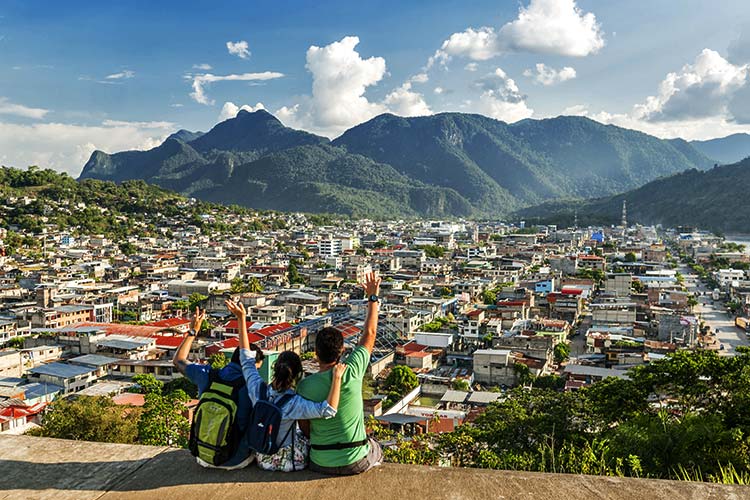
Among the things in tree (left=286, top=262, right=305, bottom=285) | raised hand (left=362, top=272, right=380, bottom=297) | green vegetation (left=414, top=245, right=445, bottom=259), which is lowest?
tree (left=286, top=262, right=305, bottom=285)

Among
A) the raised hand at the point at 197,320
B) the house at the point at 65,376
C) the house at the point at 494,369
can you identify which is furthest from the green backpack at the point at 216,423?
the house at the point at 494,369

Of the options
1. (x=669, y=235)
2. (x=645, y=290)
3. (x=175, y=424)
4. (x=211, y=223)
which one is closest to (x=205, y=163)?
(x=211, y=223)

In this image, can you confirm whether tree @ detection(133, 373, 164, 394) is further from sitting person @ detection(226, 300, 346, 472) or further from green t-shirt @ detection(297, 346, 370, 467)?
green t-shirt @ detection(297, 346, 370, 467)

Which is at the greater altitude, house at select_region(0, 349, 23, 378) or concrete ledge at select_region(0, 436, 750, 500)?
concrete ledge at select_region(0, 436, 750, 500)

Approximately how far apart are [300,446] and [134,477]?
54 centimetres

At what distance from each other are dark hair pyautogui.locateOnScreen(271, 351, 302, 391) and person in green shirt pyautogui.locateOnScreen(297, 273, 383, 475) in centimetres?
8

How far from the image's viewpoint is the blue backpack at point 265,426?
2.10m

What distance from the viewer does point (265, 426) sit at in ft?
6.88

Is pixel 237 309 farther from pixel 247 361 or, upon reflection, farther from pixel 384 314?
pixel 384 314

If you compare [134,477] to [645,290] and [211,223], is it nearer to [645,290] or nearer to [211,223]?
[645,290]

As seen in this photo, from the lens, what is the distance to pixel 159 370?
46.3 feet

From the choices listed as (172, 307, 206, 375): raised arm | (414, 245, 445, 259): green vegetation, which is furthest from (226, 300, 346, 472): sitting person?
(414, 245, 445, 259): green vegetation

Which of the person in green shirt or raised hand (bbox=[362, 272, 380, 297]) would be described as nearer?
the person in green shirt

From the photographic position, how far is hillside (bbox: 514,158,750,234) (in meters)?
63.8
